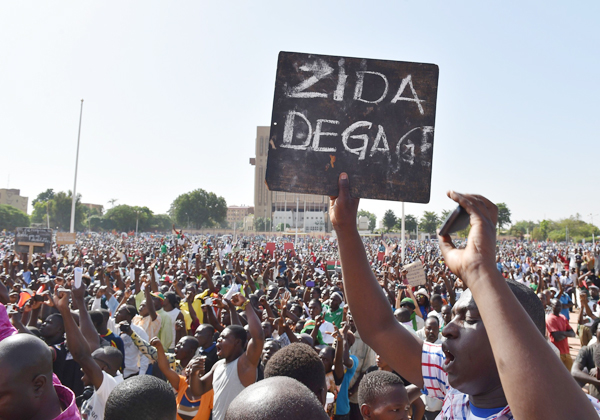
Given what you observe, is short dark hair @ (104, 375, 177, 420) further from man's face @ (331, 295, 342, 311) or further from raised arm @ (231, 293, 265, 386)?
man's face @ (331, 295, 342, 311)

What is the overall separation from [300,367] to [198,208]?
89440 millimetres

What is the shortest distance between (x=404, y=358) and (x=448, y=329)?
0.52 meters

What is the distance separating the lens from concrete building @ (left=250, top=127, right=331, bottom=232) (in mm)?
92562

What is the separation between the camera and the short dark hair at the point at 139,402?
6.71 ft

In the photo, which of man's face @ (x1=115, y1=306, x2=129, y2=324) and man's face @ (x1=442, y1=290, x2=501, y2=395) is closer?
man's face @ (x1=442, y1=290, x2=501, y2=395)

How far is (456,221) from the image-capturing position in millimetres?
1266

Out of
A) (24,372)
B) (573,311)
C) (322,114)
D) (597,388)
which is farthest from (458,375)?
(573,311)

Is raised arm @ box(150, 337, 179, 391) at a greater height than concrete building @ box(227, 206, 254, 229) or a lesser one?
lesser

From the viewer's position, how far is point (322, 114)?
1.99 m

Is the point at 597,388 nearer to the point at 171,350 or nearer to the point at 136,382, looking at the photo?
the point at 136,382

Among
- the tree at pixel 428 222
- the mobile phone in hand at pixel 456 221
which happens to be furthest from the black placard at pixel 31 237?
the tree at pixel 428 222

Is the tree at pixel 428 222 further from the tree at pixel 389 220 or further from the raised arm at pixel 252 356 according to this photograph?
the raised arm at pixel 252 356

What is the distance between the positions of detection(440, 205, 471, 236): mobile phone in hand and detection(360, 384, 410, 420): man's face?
188 cm

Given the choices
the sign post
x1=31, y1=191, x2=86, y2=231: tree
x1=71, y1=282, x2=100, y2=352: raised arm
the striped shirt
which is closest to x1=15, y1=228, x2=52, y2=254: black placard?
the sign post
